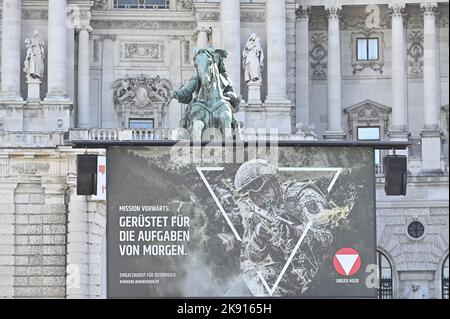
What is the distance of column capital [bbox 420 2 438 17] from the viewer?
70375 mm

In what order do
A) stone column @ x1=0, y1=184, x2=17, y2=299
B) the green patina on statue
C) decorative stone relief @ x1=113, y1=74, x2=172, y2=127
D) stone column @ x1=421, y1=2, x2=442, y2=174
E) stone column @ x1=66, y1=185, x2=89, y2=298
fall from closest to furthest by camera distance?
the green patina on statue
stone column @ x1=66, y1=185, x2=89, y2=298
stone column @ x1=0, y1=184, x2=17, y2=299
stone column @ x1=421, y1=2, x2=442, y2=174
decorative stone relief @ x1=113, y1=74, x2=172, y2=127

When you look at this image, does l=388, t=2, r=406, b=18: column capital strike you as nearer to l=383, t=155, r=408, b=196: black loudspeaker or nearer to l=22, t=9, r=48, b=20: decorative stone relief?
l=22, t=9, r=48, b=20: decorative stone relief

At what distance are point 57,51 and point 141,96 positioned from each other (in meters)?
3.94

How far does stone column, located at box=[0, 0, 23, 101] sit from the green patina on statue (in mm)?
18969

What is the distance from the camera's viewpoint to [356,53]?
71688 mm

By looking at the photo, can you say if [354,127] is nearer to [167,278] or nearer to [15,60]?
[15,60]

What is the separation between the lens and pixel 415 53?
71.4 m

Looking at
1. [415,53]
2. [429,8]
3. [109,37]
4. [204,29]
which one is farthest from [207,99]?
[415,53]

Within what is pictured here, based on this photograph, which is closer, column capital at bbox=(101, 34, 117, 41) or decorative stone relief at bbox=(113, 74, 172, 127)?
decorative stone relief at bbox=(113, 74, 172, 127)

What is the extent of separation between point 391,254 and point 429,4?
9.24 metres

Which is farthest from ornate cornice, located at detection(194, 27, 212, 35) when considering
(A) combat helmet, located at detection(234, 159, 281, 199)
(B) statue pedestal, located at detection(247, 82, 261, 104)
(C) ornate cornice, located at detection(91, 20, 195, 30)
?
(A) combat helmet, located at detection(234, 159, 281, 199)

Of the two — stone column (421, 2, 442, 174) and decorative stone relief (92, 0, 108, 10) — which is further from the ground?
decorative stone relief (92, 0, 108, 10)

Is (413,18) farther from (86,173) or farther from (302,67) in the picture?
(86,173)

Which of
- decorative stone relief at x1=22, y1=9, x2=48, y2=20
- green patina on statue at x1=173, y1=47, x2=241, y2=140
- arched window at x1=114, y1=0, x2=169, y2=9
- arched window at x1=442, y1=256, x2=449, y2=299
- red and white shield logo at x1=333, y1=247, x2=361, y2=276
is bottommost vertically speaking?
arched window at x1=442, y1=256, x2=449, y2=299
